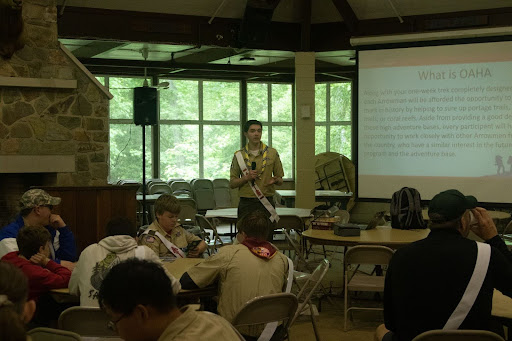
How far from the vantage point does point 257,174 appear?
22.6 feet

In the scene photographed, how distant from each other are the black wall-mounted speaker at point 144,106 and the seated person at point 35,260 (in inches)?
269

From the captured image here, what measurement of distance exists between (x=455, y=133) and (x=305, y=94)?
3.09 m

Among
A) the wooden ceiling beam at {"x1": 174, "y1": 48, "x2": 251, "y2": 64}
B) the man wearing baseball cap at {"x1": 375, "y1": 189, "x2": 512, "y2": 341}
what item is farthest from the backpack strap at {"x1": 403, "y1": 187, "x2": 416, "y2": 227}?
the wooden ceiling beam at {"x1": 174, "y1": 48, "x2": 251, "y2": 64}

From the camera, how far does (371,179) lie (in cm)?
898

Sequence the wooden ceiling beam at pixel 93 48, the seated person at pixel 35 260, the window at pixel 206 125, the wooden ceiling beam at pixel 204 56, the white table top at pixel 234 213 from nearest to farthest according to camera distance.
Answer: the seated person at pixel 35 260
the white table top at pixel 234 213
the wooden ceiling beam at pixel 93 48
the wooden ceiling beam at pixel 204 56
the window at pixel 206 125

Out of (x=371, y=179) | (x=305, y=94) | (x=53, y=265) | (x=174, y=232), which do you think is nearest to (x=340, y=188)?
(x=305, y=94)

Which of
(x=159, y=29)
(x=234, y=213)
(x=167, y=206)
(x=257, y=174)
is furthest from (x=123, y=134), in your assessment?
(x=167, y=206)

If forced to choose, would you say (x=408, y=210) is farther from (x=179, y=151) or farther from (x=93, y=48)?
(x=179, y=151)

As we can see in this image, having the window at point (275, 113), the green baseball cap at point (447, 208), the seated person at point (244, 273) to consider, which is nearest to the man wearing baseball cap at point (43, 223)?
the seated person at point (244, 273)

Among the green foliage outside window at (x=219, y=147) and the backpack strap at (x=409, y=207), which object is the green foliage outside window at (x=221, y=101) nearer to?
the green foliage outside window at (x=219, y=147)

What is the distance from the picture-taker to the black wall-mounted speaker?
10.8m

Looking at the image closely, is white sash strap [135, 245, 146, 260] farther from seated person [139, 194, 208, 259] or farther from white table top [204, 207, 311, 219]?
white table top [204, 207, 311, 219]

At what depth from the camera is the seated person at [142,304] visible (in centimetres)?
189

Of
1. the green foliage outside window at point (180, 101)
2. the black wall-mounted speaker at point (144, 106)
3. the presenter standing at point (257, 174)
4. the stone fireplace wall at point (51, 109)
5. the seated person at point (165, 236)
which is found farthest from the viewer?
the green foliage outside window at point (180, 101)
